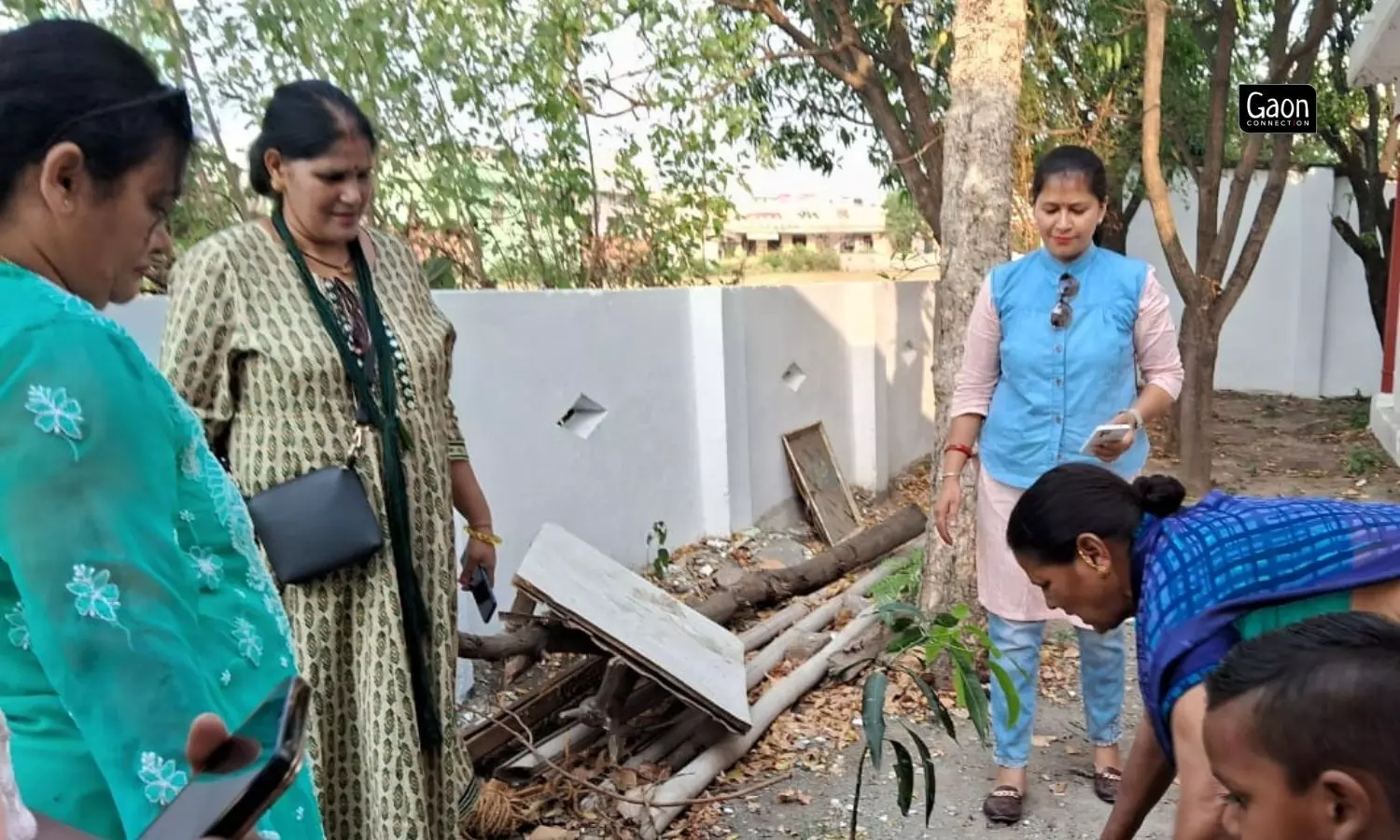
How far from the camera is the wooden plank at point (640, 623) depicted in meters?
2.99

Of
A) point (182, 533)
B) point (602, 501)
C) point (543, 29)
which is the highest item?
point (543, 29)

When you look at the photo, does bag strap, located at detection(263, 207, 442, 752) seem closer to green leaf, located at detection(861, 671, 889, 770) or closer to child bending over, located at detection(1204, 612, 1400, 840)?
green leaf, located at detection(861, 671, 889, 770)

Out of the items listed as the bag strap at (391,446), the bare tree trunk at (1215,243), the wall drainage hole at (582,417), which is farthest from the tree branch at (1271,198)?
the bag strap at (391,446)

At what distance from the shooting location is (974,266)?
3.93 metres

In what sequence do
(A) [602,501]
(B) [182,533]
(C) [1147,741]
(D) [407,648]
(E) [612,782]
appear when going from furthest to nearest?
(A) [602,501] < (E) [612,782] < (D) [407,648] < (C) [1147,741] < (B) [182,533]

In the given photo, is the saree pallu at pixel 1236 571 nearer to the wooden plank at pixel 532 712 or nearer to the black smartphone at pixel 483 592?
the black smartphone at pixel 483 592

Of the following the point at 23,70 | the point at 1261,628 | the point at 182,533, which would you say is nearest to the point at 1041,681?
the point at 1261,628

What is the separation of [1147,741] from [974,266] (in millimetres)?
2334

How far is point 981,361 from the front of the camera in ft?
9.93

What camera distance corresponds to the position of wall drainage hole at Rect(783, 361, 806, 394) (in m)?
6.90

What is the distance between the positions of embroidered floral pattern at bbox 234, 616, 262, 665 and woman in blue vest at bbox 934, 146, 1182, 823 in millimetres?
2154

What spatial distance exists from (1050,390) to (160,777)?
2.40 meters

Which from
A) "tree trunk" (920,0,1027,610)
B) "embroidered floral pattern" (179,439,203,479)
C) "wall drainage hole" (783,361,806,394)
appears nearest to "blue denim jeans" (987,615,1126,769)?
"tree trunk" (920,0,1027,610)

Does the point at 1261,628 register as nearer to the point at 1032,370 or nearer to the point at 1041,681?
the point at 1032,370
